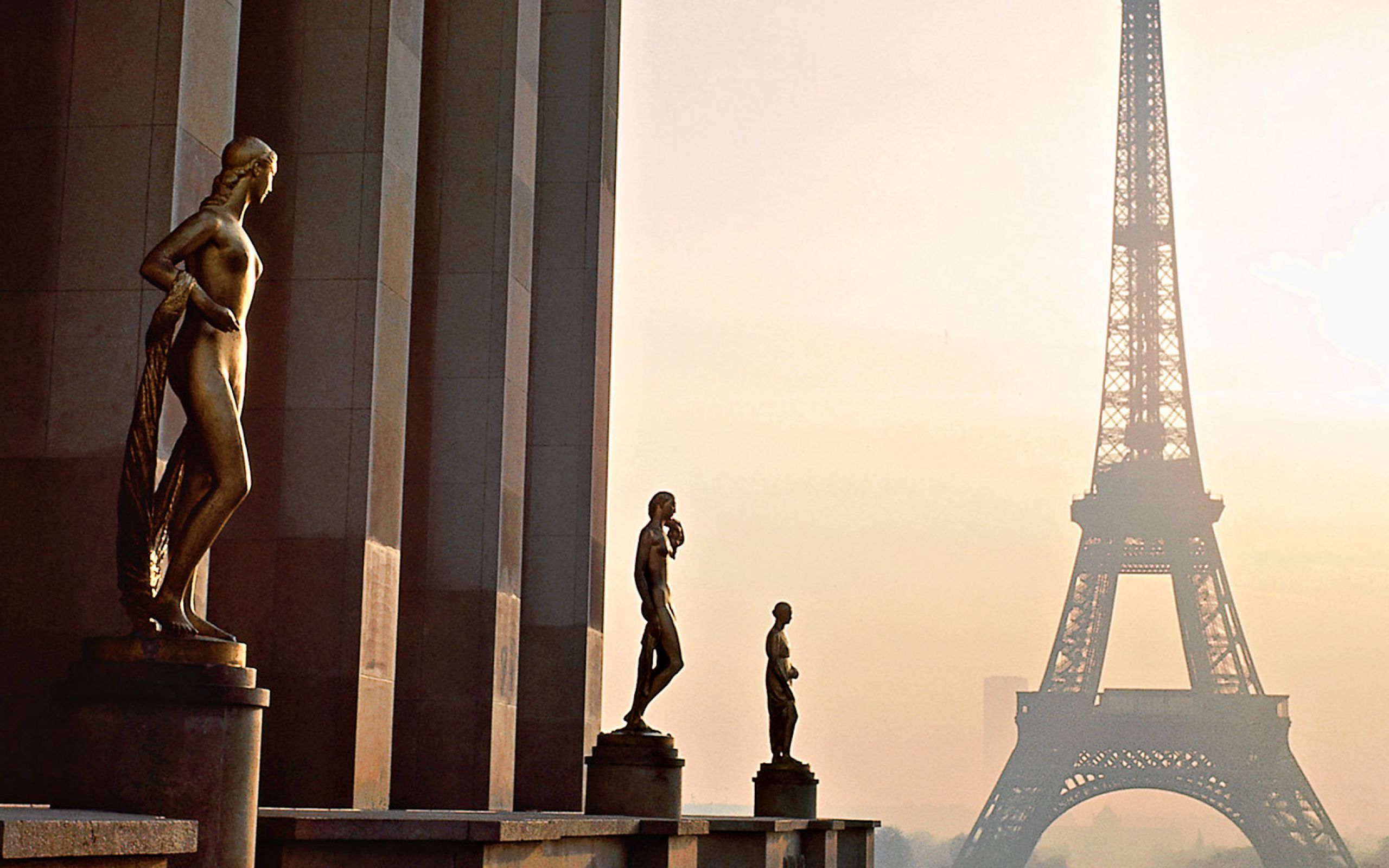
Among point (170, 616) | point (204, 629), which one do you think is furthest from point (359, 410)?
point (170, 616)

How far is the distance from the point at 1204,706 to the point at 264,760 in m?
65.1

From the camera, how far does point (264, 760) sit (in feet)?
61.2

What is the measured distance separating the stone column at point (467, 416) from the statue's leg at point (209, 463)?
1265 centimetres

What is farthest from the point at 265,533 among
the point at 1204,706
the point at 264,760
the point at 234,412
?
the point at 1204,706

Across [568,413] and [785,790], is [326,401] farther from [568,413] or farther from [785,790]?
[785,790]

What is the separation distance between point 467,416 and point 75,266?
902 centimetres

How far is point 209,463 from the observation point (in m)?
9.90

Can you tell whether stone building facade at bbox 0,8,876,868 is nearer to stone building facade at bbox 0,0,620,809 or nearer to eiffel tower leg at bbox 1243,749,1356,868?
stone building facade at bbox 0,0,620,809

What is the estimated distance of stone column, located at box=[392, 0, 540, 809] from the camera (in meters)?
22.5

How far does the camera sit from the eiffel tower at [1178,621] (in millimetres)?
76312

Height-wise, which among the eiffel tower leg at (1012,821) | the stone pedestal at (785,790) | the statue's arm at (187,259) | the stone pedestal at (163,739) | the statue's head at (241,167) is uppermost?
the statue's head at (241,167)

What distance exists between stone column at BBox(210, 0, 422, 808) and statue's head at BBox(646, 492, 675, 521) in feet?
10.7

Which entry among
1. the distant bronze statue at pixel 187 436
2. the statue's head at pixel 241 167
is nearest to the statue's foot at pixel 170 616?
the distant bronze statue at pixel 187 436

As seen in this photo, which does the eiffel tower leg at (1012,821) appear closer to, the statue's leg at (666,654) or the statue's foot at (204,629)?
the statue's leg at (666,654)
